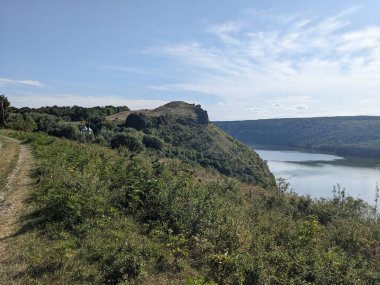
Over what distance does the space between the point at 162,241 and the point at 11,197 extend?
5.63 m

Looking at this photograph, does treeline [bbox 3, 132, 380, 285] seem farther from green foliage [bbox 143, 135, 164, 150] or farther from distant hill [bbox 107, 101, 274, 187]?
distant hill [bbox 107, 101, 274, 187]

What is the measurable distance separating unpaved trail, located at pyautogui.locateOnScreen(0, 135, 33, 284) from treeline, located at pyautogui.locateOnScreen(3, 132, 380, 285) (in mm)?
215

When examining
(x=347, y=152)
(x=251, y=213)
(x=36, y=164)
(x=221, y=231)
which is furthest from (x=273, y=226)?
(x=347, y=152)

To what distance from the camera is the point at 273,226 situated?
11.2 metres

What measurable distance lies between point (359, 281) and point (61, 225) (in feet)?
22.6

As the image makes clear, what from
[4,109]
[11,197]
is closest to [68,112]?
[4,109]

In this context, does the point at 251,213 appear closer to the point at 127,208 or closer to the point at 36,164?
the point at 127,208

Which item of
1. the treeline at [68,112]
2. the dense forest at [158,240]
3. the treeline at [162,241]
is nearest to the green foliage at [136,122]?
the treeline at [68,112]

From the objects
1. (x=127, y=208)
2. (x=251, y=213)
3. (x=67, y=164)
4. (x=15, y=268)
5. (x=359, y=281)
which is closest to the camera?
(x=15, y=268)

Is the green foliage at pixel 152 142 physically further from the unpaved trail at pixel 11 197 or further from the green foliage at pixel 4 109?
the unpaved trail at pixel 11 197

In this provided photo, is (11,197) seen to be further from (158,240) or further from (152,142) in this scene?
(152,142)

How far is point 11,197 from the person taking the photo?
10.7 m

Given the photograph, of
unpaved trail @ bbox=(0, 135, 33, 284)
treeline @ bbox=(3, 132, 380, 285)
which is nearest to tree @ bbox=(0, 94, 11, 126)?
unpaved trail @ bbox=(0, 135, 33, 284)

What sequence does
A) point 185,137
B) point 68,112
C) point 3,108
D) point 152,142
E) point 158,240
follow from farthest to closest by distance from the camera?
point 185,137 < point 68,112 < point 152,142 < point 3,108 < point 158,240
